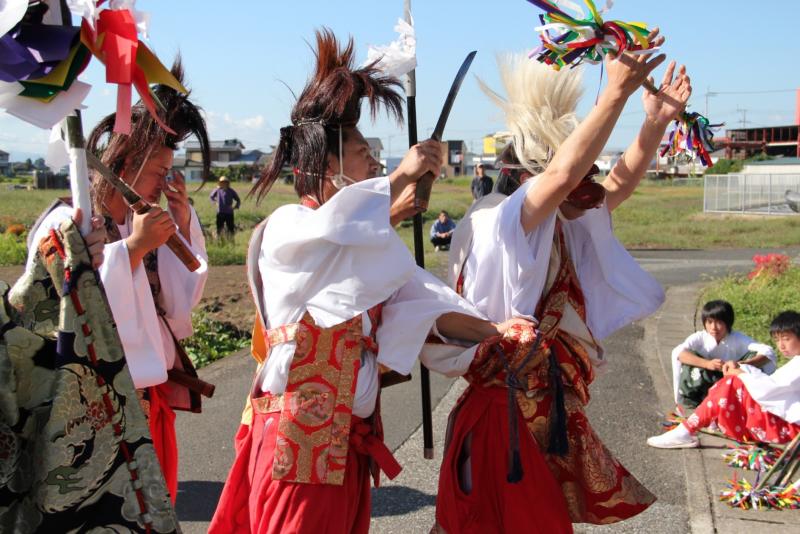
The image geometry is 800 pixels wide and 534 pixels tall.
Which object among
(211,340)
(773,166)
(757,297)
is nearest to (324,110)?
(211,340)

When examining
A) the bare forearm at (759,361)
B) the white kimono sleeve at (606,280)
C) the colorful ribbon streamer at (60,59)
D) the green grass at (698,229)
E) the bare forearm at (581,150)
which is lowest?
the green grass at (698,229)

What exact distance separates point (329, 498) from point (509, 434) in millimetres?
668

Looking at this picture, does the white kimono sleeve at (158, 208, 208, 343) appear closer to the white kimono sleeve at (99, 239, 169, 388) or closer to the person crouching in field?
the person crouching in field

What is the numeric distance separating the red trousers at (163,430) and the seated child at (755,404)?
3248mm

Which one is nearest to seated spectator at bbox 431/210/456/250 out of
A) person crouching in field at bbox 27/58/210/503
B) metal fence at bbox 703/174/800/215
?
person crouching in field at bbox 27/58/210/503

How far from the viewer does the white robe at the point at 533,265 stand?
9.87 ft

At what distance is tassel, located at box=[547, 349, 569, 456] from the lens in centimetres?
306

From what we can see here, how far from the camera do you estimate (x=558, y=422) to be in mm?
3072

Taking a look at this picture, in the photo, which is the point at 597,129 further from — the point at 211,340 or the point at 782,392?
the point at 211,340

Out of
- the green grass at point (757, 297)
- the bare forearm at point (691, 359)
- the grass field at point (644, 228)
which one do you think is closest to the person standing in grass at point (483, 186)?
the bare forearm at point (691, 359)

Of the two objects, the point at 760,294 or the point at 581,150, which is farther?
the point at 760,294

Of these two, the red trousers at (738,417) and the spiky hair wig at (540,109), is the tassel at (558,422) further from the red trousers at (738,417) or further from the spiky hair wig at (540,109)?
the red trousers at (738,417)

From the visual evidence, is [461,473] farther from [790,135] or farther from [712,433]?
[790,135]

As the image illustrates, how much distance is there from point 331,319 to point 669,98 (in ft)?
4.95
